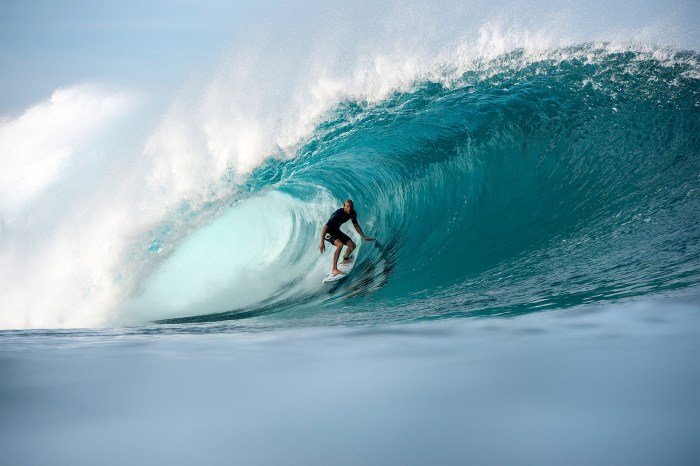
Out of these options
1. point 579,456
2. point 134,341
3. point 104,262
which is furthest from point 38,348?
point 104,262

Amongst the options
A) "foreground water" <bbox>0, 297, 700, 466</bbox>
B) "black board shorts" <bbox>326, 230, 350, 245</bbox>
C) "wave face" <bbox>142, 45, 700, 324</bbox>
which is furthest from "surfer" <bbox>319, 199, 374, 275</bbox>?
"foreground water" <bbox>0, 297, 700, 466</bbox>

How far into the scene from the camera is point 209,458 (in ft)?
7.18

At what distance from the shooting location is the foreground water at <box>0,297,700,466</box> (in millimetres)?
2197

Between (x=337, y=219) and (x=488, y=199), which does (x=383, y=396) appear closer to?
(x=337, y=219)

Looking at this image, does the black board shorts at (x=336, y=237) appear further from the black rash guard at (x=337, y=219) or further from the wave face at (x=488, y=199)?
the wave face at (x=488, y=199)

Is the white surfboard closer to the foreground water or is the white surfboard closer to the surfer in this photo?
the surfer

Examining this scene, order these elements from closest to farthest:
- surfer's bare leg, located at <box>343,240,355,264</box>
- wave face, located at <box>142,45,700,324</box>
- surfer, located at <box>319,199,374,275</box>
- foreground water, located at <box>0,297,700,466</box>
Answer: foreground water, located at <box>0,297,700,466</box>
wave face, located at <box>142,45,700,324</box>
surfer, located at <box>319,199,374,275</box>
surfer's bare leg, located at <box>343,240,355,264</box>

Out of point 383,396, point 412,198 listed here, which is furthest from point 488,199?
point 383,396

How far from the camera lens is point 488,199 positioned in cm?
808

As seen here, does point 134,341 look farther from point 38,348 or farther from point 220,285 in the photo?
point 220,285

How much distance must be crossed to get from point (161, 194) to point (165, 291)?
5.86 ft

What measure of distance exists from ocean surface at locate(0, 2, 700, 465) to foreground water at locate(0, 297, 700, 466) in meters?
0.01

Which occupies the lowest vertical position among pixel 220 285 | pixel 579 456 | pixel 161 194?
pixel 579 456

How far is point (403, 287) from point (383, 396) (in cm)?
378
